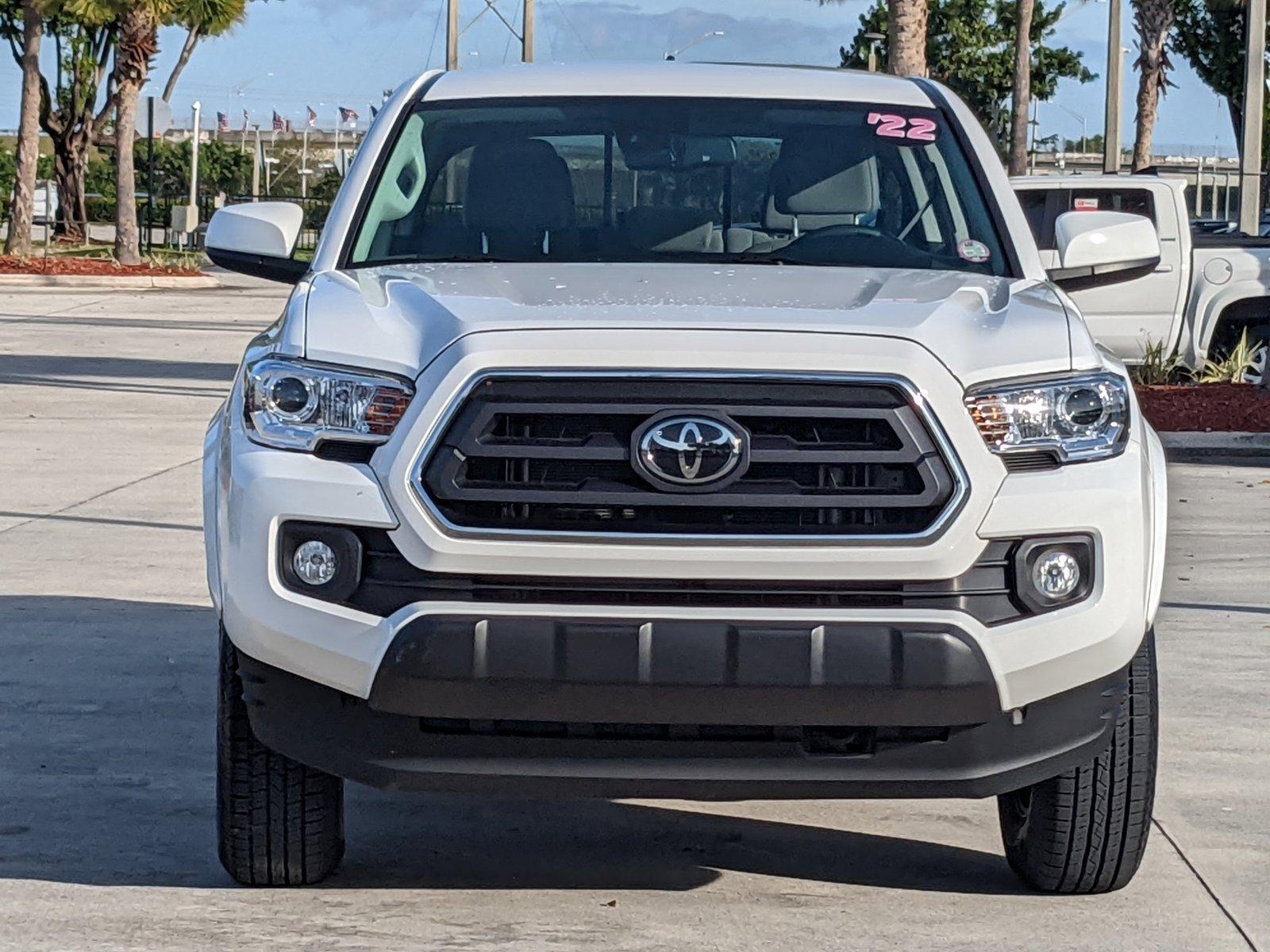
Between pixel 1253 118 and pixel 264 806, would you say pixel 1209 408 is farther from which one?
pixel 1253 118

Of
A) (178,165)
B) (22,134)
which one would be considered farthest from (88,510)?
(178,165)

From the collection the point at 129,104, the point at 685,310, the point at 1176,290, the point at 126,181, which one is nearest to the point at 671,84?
the point at 685,310

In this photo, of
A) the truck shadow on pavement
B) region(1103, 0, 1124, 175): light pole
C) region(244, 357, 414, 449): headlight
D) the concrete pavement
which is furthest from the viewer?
region(1103, 0, 1124, 175): light pole

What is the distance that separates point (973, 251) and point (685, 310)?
1.33m

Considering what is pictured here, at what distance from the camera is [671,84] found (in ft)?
19.0

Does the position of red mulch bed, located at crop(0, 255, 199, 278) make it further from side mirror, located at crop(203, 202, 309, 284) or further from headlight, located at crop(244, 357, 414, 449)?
headlight, located at crop(244, 357, 414, 449)

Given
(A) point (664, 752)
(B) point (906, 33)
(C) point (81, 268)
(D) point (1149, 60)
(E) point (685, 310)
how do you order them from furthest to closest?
(D) point (1149, 60), (C) point (81, 268), (B) point (906, 33), (E) point (685, 310), (A) point (664, 752)

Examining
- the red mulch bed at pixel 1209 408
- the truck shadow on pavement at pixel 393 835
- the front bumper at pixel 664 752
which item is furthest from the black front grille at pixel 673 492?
the red mulch bed at pixel 1209 408

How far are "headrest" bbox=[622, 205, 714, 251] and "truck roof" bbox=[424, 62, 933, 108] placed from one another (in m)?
0.46

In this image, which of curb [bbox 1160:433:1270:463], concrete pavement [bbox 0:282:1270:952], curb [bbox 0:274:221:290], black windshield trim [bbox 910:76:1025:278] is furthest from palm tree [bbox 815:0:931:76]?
curb [bbox 0:274:221:290]

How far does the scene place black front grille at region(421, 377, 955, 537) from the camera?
396 cm

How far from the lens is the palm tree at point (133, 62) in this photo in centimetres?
3859

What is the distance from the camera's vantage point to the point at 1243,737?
6207 millimetres

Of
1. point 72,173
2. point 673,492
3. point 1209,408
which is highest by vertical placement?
point 72,173
